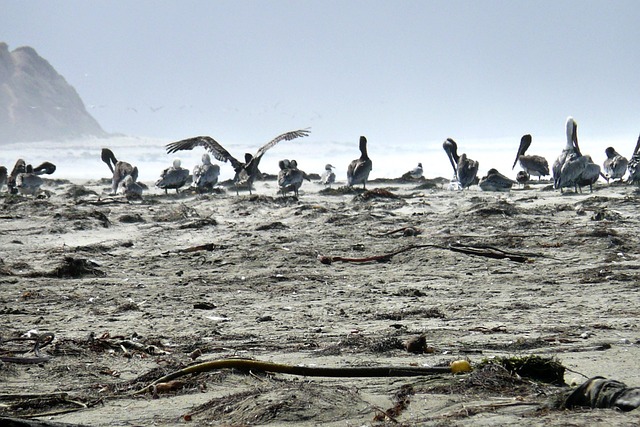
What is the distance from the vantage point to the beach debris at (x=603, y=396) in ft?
10.9

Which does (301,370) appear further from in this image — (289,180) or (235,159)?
(235,159)

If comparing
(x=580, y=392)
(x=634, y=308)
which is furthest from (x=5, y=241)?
(x=580, y=392)

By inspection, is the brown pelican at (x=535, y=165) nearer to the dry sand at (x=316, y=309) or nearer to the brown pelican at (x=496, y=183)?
the brown pelican at (x=496, y=183)

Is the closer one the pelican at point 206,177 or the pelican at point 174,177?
the pelican at point 174,177

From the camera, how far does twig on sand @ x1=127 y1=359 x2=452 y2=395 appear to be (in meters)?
4.32

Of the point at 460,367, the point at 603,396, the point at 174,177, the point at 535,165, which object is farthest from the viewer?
the point at 535,165

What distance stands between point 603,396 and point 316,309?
11.9 feet

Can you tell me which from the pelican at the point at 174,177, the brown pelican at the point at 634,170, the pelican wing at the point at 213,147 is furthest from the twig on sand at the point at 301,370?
the pelican at the point at 174,177

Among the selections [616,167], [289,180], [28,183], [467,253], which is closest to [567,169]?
[616,167]

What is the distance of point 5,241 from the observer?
37.2ft

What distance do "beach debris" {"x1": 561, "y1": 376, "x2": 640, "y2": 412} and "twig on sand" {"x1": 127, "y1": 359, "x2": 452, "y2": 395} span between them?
901mm

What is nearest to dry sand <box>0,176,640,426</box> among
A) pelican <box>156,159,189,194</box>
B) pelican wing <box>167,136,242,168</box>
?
pelican wing <box>167,136,242,168</box>

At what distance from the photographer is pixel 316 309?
6859 mm

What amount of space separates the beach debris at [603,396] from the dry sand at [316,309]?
63 millimetres
